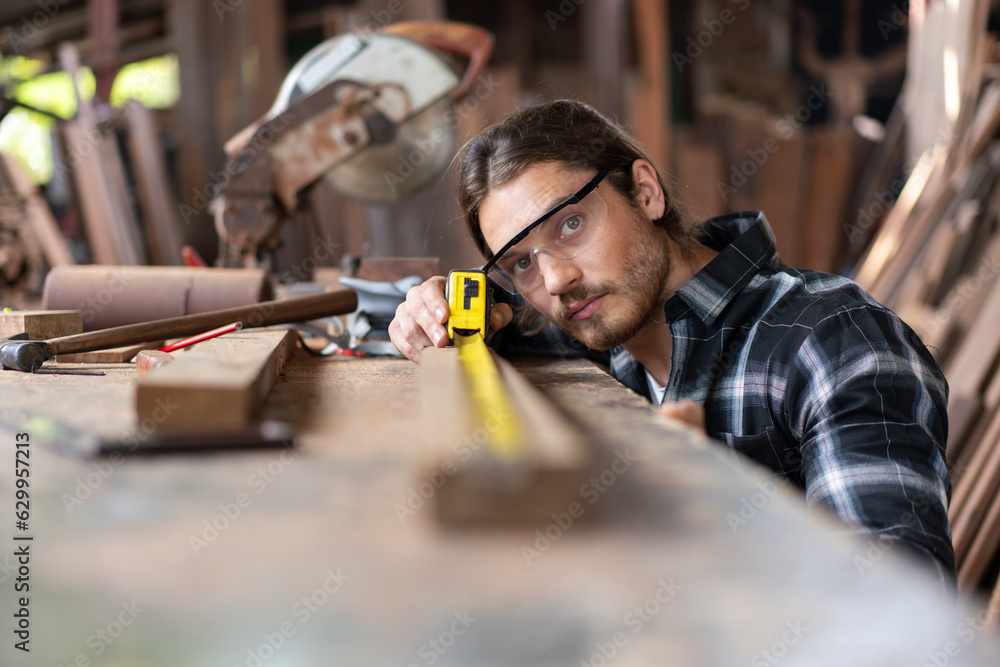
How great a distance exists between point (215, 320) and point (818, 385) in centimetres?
112

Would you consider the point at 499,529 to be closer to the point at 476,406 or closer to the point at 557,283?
the point at 476,406

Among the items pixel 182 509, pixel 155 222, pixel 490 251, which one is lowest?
pixel 155 222

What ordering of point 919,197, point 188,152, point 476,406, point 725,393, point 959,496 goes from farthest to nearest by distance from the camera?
point 188,152, point 919,197, point 959,496, point 725,393, point 476,406

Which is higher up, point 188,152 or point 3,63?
point 3,63

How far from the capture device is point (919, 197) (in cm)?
419

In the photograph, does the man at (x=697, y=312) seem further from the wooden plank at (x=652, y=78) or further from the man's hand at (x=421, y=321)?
the wooden plank at (x=652, y=78)

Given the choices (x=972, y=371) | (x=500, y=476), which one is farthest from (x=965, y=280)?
(x=500, y=476)

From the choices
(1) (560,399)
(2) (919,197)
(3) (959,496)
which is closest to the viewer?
(1) (560,399)

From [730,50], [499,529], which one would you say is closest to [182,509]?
[499,529]

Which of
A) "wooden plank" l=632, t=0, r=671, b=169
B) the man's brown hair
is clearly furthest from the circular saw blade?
"wooden plank" l=632, t=0, r=671, b=169

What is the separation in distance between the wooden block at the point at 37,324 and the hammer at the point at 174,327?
0.22ft

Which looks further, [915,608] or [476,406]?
[476,406]

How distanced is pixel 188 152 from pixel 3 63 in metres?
2.42

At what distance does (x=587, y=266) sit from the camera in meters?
1.54
